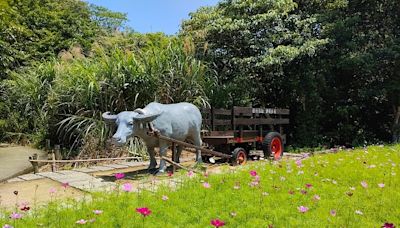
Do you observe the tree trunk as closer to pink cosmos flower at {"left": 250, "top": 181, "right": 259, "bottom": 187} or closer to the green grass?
the green grass

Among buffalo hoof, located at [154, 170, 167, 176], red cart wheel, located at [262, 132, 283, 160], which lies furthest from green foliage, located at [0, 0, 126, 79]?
buffalo hoof, located at [154, 170, 167, 176]

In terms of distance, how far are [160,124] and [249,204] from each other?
2152 mm

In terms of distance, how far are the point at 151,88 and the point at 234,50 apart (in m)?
2.94

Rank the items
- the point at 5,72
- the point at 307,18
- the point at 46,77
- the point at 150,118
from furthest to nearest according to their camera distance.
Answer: the point at 5,72 < the point at 307,18 < the point at 46,77 < the point at 150,118

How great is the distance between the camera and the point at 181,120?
19.0ft

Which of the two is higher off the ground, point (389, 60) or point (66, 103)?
point (389, 60)

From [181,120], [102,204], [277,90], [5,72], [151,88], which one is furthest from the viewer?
[5,72]

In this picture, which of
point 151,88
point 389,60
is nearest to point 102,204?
point 151,88

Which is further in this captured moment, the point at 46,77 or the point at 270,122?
the point at 46,77

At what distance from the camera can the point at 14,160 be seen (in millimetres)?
7363

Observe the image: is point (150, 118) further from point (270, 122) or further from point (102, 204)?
point (270, 122)

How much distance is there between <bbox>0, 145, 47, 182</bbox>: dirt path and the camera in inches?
243

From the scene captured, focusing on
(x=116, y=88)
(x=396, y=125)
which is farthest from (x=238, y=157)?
(x=396, y=125)

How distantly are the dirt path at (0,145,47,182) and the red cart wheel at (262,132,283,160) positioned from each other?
13.4ft
